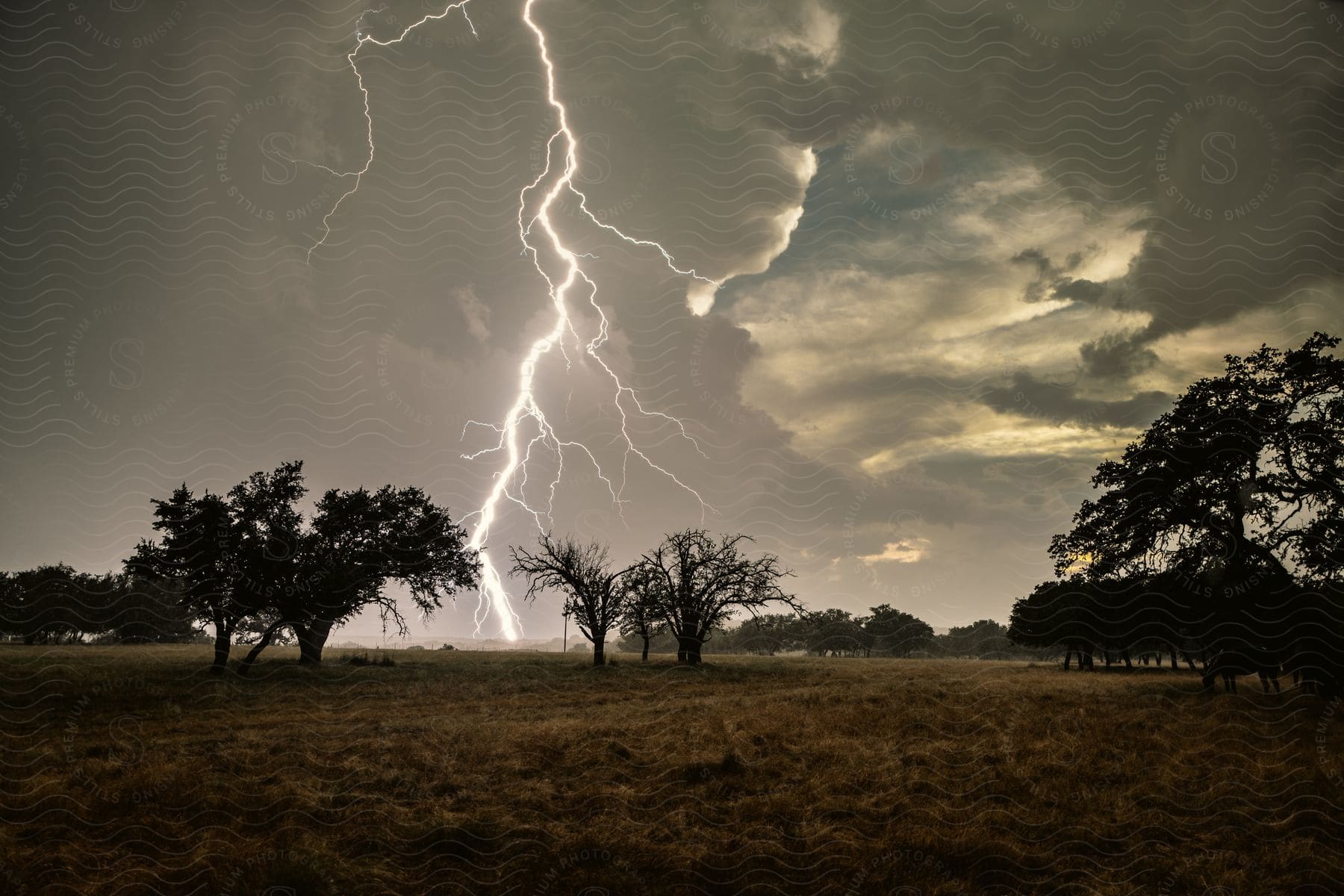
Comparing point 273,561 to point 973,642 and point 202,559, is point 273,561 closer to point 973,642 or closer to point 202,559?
point 202,559

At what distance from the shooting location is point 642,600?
1497 inches

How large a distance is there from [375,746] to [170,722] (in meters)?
7.78

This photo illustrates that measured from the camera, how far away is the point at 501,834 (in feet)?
26.2

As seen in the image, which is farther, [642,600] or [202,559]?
[642,600]

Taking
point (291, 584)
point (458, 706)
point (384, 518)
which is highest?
point (384, 518)

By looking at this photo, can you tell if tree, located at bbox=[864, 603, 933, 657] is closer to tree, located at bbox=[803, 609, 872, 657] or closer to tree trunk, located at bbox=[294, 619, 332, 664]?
tree, located at bbox=[803, 609, 872, 657]

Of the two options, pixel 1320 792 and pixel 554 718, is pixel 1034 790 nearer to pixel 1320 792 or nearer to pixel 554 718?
pixel 1320 792

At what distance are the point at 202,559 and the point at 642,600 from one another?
23.5 metres

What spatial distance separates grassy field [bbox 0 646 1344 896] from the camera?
23.5ft

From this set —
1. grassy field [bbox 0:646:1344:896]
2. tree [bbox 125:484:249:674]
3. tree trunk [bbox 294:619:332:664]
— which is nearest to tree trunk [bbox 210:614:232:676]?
tree [bbox 125:484:249:674]

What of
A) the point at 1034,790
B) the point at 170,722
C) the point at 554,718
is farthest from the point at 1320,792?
the point at 170,722

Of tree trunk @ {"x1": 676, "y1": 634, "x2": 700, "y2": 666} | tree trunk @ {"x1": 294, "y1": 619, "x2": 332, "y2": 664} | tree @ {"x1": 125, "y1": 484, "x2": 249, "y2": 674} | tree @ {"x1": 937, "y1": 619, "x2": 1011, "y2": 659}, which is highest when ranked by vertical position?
tree @ {"x1": 125, "y1": 484, "x2": 249, "y2": 674}

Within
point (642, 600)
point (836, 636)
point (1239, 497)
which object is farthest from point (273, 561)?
point (836, 636)

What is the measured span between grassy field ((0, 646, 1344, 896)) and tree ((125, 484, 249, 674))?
721 cm
